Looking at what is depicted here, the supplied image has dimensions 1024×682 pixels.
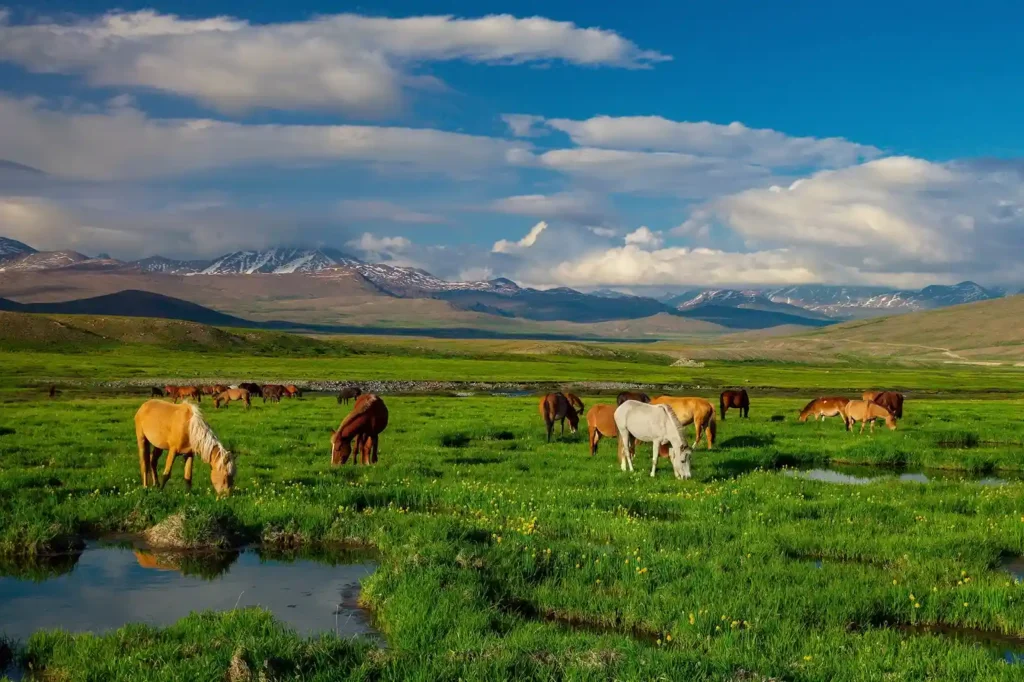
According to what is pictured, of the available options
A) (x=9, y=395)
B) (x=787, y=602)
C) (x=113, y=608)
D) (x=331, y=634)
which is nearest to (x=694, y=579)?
(x=787, y=602)

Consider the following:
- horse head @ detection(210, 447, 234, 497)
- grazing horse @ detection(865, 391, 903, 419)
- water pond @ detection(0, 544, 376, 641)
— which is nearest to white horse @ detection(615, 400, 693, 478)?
water pond @ detection(0, 544, 376, 641)

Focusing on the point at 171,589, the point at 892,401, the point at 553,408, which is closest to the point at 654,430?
the point at 553,408

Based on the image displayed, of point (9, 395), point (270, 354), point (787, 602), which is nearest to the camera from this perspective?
point (787, 602)

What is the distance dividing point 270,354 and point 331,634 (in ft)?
498

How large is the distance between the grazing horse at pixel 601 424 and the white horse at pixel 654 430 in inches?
103

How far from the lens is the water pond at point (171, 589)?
1091 cm

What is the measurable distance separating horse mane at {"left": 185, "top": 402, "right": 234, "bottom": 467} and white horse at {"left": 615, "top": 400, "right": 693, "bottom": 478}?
37.5 ft

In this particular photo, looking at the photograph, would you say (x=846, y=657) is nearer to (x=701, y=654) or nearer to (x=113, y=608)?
(x=701, y=654)

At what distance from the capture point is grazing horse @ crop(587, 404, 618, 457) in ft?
87.4

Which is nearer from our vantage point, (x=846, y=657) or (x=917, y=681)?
(x=917, y=681)

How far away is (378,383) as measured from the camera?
283 ft

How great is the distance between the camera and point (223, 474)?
57.3 ft

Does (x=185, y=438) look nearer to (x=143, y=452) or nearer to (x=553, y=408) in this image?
(x=143, y=452)

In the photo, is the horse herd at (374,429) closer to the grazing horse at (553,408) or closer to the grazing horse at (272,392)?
the grazing horse at (553,408)
